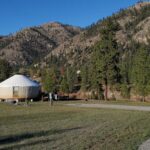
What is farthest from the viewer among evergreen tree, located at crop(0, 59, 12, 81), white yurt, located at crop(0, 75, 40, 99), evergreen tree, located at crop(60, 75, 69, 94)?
evergreen tree, located at crop(0, 59, 12, 81)

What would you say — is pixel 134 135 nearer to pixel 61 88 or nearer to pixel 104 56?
pixel 104 56

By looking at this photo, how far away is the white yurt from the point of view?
201 ft

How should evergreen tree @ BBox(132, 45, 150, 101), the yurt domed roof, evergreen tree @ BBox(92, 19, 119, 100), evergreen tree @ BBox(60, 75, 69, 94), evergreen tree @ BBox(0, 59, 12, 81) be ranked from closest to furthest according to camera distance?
evergreen tree @ BBox(132, 45, 150, 101) < evergreen tree @ BBox(92, 19, 119, 100) < the yurt domed roof < evergreen tree @ BBox(60, 75, 69, 94) < evergreen tree @ BBox(0, 59, 12, 81)

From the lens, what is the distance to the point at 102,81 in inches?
2376

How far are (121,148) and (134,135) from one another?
117 inches

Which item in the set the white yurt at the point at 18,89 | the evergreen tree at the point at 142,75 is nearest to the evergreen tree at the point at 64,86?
the white yurt at the point at 18,89

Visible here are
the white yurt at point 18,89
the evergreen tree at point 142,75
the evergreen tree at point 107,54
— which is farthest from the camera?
the white yurt at point 18,89

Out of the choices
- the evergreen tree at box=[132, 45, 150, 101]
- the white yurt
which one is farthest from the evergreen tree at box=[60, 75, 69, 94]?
the evergreen tree at box=[132, 45, 150, 101]

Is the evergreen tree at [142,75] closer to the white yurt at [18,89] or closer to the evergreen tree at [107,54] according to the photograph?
the evergreen tree at [107,54]

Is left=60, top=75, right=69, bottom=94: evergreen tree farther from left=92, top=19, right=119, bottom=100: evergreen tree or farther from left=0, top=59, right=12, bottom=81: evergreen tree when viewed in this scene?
left=92, top=19, right=119, bottom=100: evergreen tree

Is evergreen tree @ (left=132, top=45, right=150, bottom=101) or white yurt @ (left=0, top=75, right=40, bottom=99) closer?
evergreen tree @ (left=132, top=45, right=150, bottom=101)

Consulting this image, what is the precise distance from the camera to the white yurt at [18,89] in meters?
61.4

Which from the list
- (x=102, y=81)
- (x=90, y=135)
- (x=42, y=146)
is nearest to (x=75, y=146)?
(x=42, y=146)

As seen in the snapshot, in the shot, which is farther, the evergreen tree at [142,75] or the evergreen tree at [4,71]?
the evergreen tree at [4,71]
